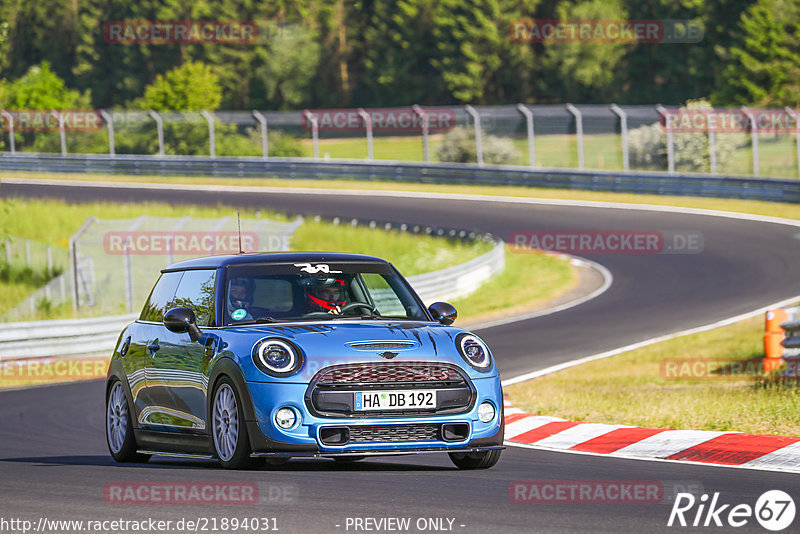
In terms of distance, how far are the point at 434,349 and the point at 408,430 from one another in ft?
1.78

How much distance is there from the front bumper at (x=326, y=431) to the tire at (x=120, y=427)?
2.00m

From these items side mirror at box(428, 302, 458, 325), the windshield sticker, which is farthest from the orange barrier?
the windshield sticker

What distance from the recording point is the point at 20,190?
47000 millimetres

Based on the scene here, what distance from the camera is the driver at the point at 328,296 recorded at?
8906 millimetres

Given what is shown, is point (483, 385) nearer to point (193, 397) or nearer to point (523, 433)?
point (193, 397)

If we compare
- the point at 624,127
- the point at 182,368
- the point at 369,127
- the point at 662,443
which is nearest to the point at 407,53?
the point at 369,127

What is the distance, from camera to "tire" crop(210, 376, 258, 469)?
7953mm

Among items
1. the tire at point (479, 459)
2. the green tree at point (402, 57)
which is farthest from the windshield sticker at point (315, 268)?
the green tree at point (402, 57)

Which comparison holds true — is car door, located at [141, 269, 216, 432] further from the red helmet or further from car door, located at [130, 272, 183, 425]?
the red helmet

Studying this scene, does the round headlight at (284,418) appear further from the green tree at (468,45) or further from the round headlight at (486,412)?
the green tree at (468,45)

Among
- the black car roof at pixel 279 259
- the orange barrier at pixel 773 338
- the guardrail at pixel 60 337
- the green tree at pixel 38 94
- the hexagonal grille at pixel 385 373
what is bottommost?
the guardrail at pixel 60 337

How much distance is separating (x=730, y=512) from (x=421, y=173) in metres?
41.0

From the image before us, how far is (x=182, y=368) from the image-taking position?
8812mm

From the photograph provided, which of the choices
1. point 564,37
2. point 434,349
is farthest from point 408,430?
point 564,37
